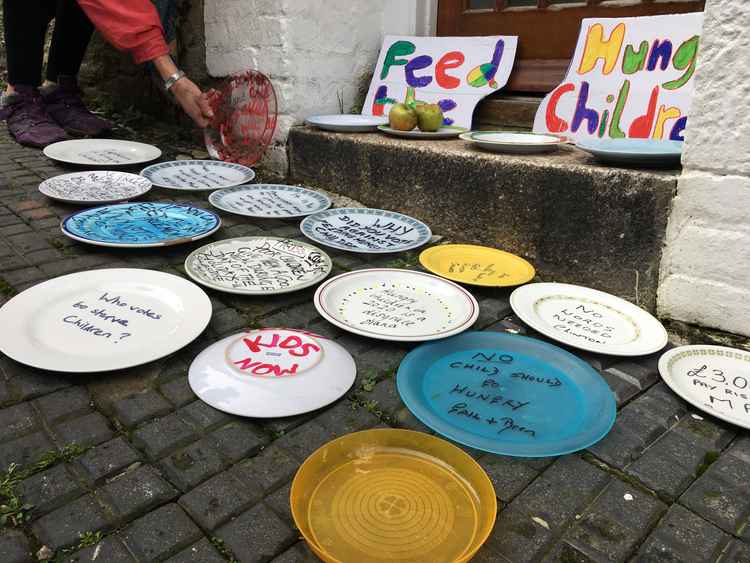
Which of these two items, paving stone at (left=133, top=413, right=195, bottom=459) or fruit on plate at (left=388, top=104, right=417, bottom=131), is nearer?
paving stone at (left=133, top=413, right=195, bottom=459)

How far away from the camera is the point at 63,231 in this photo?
1.95 metres

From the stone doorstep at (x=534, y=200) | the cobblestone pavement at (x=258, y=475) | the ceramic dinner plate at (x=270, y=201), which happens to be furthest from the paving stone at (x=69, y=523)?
the stone doorstep at (x=534, y=200)

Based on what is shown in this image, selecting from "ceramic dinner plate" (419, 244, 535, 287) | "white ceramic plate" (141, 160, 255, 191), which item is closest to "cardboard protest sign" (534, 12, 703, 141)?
"ceramic dinner plate" (419, 244, 535, 287)

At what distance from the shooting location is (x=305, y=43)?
2.83 meters

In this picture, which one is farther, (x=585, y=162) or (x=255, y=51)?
(x=255, y=51)

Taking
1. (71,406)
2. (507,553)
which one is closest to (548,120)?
(507,553)

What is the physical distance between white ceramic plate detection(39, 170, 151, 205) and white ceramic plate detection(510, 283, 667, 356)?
178 centimetres

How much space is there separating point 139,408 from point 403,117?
5.94 ft

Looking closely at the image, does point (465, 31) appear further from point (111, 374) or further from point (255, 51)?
point (111, 374)

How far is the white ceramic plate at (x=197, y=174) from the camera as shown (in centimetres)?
262

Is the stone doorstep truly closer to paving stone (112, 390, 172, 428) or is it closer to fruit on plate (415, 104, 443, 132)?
fruit on plate (415, 104, 443, 132)

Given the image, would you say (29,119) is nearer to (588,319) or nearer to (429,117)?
(429,117)

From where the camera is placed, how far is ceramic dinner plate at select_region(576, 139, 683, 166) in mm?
1721

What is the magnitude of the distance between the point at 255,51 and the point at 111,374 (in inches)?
85.9
